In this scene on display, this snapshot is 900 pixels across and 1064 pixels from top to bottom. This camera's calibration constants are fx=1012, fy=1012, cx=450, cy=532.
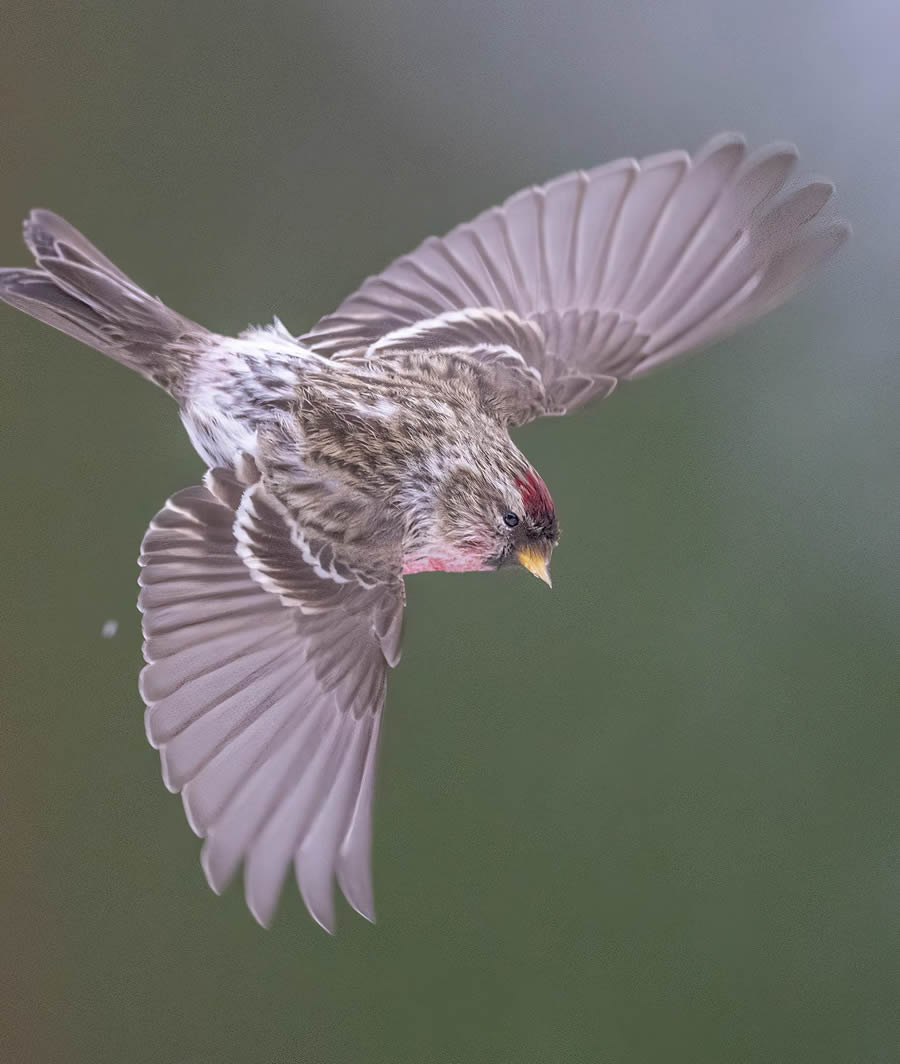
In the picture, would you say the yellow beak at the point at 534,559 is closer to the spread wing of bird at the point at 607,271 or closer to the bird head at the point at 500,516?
the bird head at the point at 500,516

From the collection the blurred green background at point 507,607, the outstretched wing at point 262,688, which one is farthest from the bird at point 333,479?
the blurred green background at point 507,607

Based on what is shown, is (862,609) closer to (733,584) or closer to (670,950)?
(733,584)

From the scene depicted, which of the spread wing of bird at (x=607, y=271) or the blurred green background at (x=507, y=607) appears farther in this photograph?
the blurred green background at (x=507, y=607)

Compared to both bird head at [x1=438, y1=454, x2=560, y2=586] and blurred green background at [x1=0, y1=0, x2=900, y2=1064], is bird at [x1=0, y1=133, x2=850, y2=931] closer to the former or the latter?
bird head at [x1=438, y1=454, x2=560, y2=586]

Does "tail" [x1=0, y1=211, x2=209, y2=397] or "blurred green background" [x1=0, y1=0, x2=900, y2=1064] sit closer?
"tail" [x1=0, y1=211, x2=209, y2=397]

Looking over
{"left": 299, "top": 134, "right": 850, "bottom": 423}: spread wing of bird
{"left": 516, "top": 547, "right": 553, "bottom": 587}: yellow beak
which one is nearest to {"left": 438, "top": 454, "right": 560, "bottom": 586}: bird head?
{"left": 516, "top": 547, "right": 553, "bottom": 587}: yellow beak
